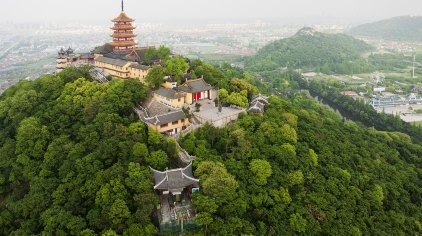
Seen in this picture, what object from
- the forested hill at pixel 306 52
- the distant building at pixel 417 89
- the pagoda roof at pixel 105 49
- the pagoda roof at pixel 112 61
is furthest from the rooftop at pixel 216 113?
the forested hill at pixel 306 52

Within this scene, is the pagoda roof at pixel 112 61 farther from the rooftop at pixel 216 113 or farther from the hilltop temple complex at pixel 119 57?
the rooftop at pixel 216 113

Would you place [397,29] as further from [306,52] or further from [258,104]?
[258,104]

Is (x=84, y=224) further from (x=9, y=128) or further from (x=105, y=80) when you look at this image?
(x=105, y=80)

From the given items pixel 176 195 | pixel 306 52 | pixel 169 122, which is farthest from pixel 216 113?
pixel 306 52

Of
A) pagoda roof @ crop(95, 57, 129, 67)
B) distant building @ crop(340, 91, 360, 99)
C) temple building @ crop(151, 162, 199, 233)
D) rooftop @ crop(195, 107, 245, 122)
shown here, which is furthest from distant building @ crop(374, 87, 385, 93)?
temple building @ crop(151, 162, 199, 233)

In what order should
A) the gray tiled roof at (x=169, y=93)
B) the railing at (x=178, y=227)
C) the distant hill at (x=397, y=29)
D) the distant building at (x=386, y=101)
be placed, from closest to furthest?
the railing at (x=178, y=227), the gray tiled roof at (x=169, y=93), the distant building at (x=386, y=101), the distant hill at (x=397, y=29)

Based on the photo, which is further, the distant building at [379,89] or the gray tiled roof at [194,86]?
the distant building at [379,89]

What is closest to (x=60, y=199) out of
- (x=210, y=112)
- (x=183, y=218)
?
(x=183, y=218)
